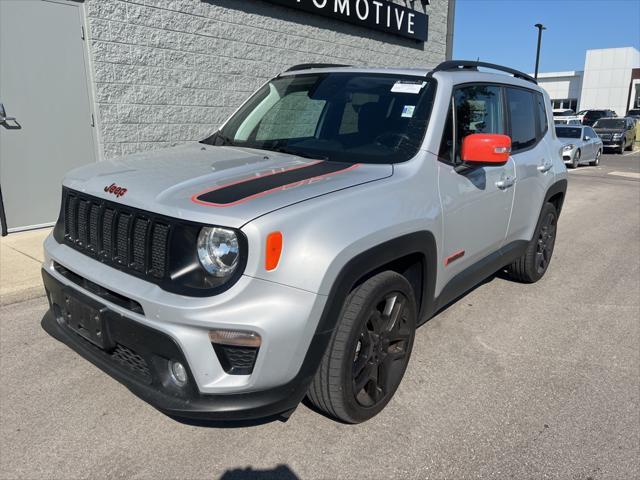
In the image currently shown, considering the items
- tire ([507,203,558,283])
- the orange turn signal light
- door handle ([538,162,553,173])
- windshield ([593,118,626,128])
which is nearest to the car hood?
the orange turn signal light

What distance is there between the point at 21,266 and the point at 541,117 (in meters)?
5.02

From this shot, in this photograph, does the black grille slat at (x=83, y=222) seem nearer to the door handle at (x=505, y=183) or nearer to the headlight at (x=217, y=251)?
the headlight at (x=217, y=251)

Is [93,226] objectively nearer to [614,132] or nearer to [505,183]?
[505,183]

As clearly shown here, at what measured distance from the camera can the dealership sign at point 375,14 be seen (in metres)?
8.65

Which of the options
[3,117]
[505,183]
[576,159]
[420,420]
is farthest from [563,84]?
[420,420]

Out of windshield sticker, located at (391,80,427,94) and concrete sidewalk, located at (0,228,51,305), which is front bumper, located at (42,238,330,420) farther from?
concrete sidewalk, located at (0,228,51,305)

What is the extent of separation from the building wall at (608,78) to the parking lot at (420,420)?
60943 millimetres

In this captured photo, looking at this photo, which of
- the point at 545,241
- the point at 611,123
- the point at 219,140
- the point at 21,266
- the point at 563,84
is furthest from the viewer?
the point at 563,84

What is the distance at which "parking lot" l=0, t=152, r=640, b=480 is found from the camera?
8.26 ft

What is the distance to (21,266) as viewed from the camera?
501 centimetres

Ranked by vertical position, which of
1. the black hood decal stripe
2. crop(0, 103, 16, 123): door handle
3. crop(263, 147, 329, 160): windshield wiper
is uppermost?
crop(0, 103, 16, 123): door handle

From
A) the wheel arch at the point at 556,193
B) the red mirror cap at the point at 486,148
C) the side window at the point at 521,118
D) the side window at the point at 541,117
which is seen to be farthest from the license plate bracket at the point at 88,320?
the side window at the point at 541,117

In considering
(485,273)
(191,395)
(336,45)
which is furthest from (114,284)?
(336,45)

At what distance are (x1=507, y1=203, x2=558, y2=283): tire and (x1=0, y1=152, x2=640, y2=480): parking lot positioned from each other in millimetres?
660
